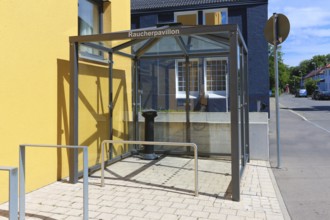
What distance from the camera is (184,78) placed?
8.73 metres

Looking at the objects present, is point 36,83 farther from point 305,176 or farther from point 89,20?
point 305,176

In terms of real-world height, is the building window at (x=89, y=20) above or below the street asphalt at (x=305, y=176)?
above

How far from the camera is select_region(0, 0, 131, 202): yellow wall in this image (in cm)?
481

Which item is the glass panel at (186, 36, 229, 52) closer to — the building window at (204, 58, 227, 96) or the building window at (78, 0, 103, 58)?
the building window at (204, 58, 227, 96)

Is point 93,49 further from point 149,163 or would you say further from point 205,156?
point 205,156

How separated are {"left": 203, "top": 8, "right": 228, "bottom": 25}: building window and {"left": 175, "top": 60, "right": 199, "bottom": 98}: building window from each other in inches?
396

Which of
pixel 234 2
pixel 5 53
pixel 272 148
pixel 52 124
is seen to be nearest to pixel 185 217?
pixel 52 124

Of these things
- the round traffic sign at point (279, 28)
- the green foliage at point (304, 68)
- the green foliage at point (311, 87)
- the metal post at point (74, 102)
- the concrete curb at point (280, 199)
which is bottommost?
the concrete curb at point (280, 199)

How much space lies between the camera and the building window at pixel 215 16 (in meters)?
18.0

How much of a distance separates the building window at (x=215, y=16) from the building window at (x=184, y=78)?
396 inches

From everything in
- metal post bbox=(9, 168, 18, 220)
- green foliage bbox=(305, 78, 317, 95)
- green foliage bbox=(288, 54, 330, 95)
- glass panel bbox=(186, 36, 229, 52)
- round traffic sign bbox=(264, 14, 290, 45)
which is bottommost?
metal post bbox=(9, 168, 18, 220)

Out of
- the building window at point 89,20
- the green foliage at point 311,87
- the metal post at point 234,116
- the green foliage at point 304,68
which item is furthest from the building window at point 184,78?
the green foliage at point 304,68

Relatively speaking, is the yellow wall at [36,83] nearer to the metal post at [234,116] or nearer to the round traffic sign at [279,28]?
the metal post at [234,116]

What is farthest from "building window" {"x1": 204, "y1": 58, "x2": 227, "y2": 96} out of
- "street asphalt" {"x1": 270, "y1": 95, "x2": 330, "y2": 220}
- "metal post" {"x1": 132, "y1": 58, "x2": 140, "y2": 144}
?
"street asphalt" {"x1": 270, "y1": 95, "x2": 330, "y2": 220}
